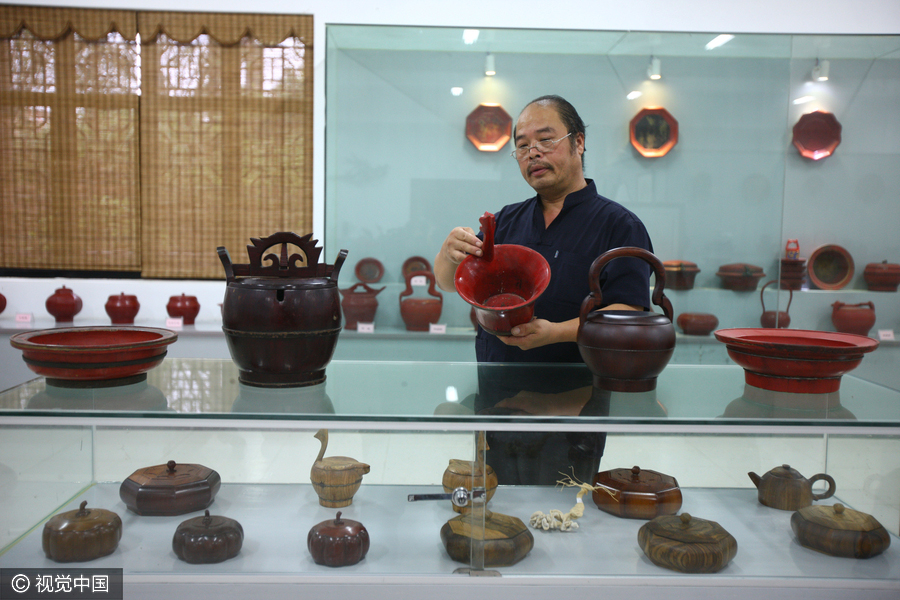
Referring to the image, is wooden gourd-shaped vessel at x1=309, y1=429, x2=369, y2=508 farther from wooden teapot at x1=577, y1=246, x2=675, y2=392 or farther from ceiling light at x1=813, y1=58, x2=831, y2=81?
ceiling light at x1=813, y1=58, x2=831, y2=81

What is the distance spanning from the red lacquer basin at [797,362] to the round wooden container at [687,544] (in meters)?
0.36

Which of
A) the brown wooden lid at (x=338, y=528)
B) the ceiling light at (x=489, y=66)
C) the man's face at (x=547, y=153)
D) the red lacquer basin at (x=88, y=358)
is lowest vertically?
the brown wooden lid at (x=338, y=528)

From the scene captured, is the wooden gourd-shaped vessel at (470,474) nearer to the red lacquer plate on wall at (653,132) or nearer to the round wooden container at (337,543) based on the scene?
the round wooden container at (337,543)

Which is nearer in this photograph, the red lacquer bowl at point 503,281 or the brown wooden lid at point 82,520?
the brown wooden lid at point 82,520

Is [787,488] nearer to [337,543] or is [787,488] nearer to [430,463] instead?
[430,463]

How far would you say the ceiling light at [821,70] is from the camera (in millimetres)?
3857

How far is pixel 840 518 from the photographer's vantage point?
1428 millimetres

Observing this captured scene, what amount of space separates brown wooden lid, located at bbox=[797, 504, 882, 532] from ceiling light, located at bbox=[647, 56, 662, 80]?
3.10 m

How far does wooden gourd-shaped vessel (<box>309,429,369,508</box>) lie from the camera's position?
1.42m

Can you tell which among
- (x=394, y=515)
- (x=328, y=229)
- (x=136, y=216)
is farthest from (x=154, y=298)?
(x=394, y=515)

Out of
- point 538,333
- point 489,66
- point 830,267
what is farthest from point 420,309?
point 830,267

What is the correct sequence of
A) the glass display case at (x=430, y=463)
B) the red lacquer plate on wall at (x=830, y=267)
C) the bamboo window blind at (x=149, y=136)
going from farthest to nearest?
1. the bamboo window blind at (x=149, y=136)
2. the red lacquer plate on wall at (x=830, y=267)
3. the glass display case at (x=430, y=463)

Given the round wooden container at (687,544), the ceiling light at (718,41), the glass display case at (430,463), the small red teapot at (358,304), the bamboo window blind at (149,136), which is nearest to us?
the glass display case at (430,463)

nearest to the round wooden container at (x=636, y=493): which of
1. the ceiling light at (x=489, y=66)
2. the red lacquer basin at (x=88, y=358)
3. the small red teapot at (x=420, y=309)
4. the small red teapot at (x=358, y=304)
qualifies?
the red lacquer basin at (x=88, y=358)
